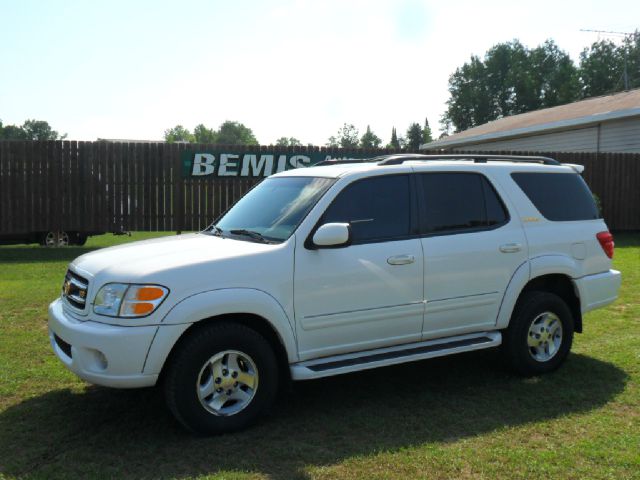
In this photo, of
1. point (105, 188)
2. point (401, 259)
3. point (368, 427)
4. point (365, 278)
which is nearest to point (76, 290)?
point (365, 278)

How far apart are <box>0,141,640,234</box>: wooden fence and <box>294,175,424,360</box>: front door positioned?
11397 mm

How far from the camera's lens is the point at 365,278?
4641 mm

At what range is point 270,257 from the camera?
436cm

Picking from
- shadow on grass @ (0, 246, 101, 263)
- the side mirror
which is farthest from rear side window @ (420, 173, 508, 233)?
shadow on grass @ (0, 246, 101, 263)

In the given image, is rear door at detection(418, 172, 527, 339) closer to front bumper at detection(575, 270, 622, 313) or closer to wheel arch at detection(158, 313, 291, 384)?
front bumper at detection(575, 270, 622, 313)

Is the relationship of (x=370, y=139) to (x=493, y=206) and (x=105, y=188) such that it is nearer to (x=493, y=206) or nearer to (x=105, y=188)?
(x=105, y=188)

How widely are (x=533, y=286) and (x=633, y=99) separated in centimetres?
2000

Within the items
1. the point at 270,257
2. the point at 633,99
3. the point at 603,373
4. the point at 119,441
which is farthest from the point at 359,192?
the point at 633,99

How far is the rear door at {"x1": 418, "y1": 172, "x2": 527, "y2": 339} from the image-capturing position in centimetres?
499

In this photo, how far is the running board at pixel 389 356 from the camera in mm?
4430

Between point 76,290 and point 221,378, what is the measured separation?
123cm

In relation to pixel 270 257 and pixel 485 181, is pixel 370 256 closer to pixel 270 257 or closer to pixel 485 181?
pixel 270 257

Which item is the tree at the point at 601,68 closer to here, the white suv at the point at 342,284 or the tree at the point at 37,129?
the white suv at the point at 342,284

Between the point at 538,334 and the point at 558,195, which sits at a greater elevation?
the point at 558,195
